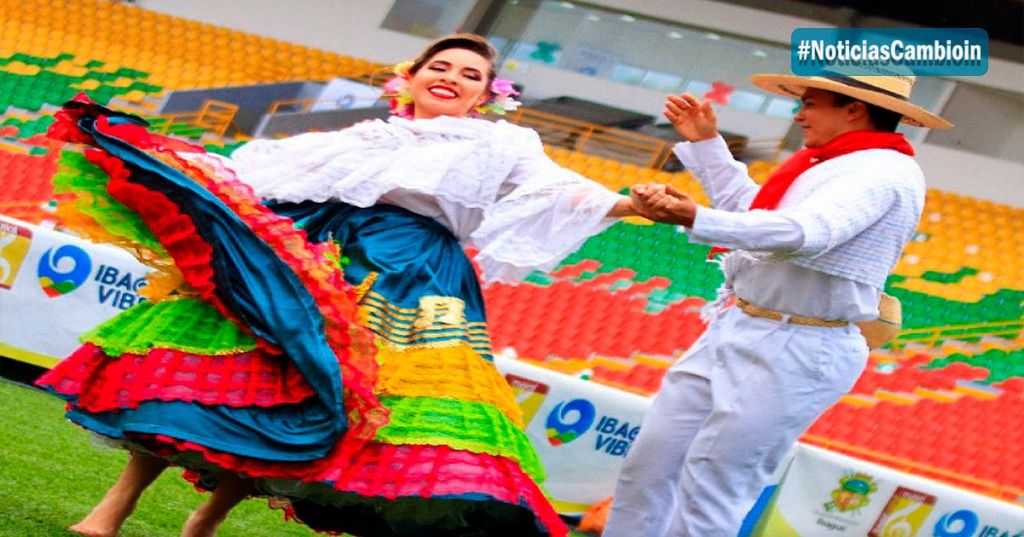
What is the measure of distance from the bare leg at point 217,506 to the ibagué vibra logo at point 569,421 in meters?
2.40

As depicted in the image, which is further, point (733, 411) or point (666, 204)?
point (733, 411)

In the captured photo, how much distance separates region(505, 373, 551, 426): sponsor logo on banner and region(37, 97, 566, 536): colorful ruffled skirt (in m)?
2.40

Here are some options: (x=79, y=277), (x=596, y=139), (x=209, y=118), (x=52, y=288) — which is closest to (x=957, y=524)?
(x=79, y=277)

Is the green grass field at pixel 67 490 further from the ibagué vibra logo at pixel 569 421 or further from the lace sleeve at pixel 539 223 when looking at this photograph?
the ibagué vibra logo at pixel 569 421

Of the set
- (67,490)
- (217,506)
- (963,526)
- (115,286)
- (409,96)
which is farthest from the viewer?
(115,286)

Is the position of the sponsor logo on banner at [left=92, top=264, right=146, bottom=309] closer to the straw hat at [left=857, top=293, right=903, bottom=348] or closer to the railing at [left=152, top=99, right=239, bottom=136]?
the straw hat at [left=857, top=293, right=903, bottom=348]

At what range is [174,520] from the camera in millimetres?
4086

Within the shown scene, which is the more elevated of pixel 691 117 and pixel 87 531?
pixel 691 117

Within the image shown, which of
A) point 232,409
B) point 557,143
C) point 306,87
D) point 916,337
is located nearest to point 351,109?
point 306,87

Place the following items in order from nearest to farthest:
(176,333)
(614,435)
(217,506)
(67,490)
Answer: (176,333)
(217,506)
(67,490)
(614,435)

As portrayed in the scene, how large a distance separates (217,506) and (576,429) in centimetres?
249

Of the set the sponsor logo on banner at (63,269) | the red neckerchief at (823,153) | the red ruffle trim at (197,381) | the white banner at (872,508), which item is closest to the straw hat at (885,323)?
the red neckerchief at (823,153)

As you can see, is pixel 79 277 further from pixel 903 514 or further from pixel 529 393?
pixel 903 514

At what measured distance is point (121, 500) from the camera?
3.38m
